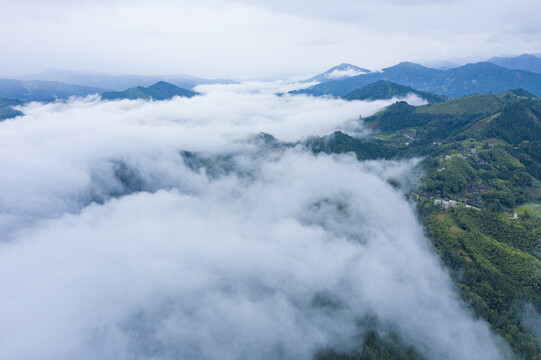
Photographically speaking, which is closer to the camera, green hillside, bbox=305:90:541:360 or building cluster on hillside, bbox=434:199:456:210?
green hillside, bbox=305:90:541:360

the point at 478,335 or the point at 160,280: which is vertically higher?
the point at 478,335

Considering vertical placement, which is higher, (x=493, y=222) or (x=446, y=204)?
(x=446, y=204)

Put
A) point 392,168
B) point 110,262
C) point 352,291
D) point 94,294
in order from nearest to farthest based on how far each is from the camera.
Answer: point 352,291
point 94,294
point 110,262
point 392,168

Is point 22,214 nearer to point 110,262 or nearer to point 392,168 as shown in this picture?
point 110,262

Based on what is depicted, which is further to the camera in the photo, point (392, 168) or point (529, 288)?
point (392, 168)

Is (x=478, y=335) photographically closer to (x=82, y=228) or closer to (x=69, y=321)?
(x=69, y=321)

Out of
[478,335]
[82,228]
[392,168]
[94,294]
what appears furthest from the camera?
[392,168]

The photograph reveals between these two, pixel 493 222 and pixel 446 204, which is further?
pixel 446 204

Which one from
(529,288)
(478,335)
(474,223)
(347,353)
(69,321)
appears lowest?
(69,321)

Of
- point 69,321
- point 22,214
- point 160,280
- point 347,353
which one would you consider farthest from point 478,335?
point 22,214

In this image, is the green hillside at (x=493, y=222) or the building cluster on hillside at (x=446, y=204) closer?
the green hillside at (x=493, y=222)
